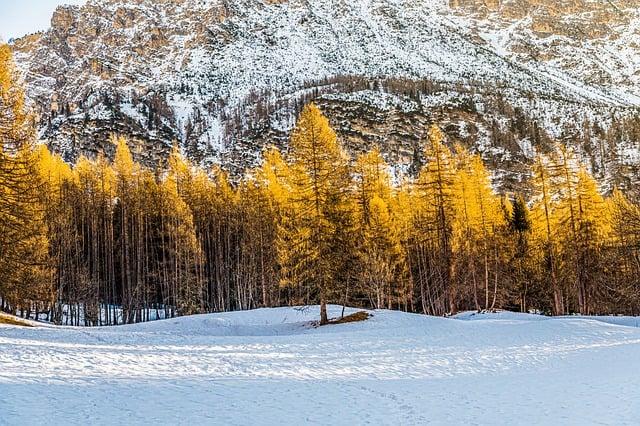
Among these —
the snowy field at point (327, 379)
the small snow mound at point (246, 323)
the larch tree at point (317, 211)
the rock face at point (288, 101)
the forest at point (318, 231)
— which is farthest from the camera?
the rock face at point (288, 101)

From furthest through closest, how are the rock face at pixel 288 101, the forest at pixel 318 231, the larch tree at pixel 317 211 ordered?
1. the rock face at pixel 288 101
2. the forest at pixel 318 231
3. the larch tree at pixel 317 211

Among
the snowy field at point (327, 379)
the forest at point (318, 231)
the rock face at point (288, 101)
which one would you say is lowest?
the snowy field at point (327, 379)

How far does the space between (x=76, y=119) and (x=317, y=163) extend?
12309cm

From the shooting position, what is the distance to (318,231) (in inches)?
1013

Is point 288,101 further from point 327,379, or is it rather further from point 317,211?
point 327,379

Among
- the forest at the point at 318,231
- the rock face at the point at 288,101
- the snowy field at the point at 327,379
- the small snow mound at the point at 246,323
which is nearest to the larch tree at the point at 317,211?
the forest at the point at 318,231

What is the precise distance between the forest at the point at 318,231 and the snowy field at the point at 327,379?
7.39 metres

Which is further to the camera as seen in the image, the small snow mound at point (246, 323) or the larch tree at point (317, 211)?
the small snow mound at point (246, 323)

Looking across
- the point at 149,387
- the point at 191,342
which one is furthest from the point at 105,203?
the point at 149,387

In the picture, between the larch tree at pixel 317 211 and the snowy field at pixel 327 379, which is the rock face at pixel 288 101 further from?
the snowy field at pixel 327 379

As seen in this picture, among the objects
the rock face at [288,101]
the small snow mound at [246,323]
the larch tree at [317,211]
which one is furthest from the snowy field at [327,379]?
the rock face at [288,101]

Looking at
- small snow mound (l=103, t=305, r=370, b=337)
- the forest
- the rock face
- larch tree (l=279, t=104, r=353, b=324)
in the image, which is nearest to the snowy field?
larch tree (l=279, t=104, r=353, b=324)

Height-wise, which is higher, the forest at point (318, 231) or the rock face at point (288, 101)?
the rock face at point (288, 101)

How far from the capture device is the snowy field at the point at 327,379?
9102 mm
